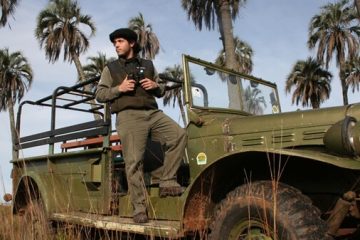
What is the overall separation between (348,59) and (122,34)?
28.1 meters

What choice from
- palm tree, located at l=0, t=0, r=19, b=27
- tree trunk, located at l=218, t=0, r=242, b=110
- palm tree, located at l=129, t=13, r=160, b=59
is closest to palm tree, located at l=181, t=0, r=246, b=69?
tree trunk, located at l=218, t=0, r=242, b=110

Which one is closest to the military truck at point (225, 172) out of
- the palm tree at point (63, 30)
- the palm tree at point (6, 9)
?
the palm tree at point (6, 9)

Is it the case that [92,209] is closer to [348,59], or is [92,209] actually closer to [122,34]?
[122,34]

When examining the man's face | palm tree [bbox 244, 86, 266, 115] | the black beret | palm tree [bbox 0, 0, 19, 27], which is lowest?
palm tree [bbox 244, 86, 266, 115]

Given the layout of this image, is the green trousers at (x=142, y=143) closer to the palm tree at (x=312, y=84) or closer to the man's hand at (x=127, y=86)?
the man's hand at (x=127, y=86)

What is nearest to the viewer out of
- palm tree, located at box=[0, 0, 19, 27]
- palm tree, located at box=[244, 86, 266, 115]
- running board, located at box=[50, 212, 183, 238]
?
running board, located at box=[50, 212, 183, 238]

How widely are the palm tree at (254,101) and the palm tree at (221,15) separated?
7507 mm

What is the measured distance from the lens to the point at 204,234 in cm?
362

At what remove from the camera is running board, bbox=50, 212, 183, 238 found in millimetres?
3585

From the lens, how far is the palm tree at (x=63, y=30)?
2570 cm

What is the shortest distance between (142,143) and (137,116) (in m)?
0.26

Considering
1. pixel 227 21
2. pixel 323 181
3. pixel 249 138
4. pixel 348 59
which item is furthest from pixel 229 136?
pixel 348 59

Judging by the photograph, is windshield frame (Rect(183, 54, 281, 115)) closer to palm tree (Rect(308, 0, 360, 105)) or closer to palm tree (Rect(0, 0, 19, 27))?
palm tree (Rect(0, 0, 19, 27))

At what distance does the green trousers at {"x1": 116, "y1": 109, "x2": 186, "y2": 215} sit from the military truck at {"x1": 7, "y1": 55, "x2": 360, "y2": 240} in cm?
16
